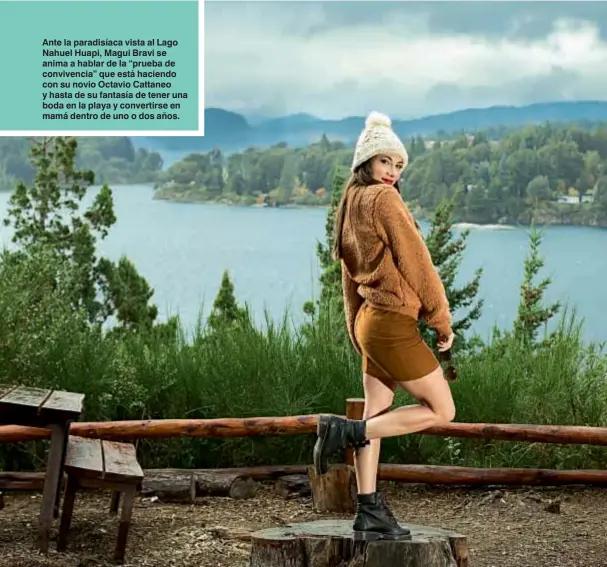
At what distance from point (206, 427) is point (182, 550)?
3.66 feet

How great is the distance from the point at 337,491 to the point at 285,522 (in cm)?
33

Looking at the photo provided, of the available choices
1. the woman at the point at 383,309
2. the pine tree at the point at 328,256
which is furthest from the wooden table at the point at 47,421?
the pine tree at the point at 328,256

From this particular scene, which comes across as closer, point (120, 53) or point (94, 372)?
point (94, 372)

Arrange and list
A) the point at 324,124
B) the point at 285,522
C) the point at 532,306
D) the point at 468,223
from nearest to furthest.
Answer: the point at 285,522 → the point at 532,306 → the point at 468,223 → the point at 324,124


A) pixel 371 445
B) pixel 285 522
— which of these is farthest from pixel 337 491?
pixel 371 445

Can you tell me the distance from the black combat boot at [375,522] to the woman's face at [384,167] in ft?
3.73

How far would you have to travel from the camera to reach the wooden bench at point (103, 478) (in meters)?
4.45

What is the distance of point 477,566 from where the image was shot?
4.74 meters

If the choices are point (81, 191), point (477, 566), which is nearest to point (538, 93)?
point (81, 191)

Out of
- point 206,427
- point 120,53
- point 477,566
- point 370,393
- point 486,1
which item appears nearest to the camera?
point 370,393

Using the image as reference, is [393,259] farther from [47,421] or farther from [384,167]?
[47,421]

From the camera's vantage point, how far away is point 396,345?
386cm

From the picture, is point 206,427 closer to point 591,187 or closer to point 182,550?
point 182,550

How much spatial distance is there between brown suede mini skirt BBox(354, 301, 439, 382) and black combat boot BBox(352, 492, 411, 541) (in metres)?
0.46
